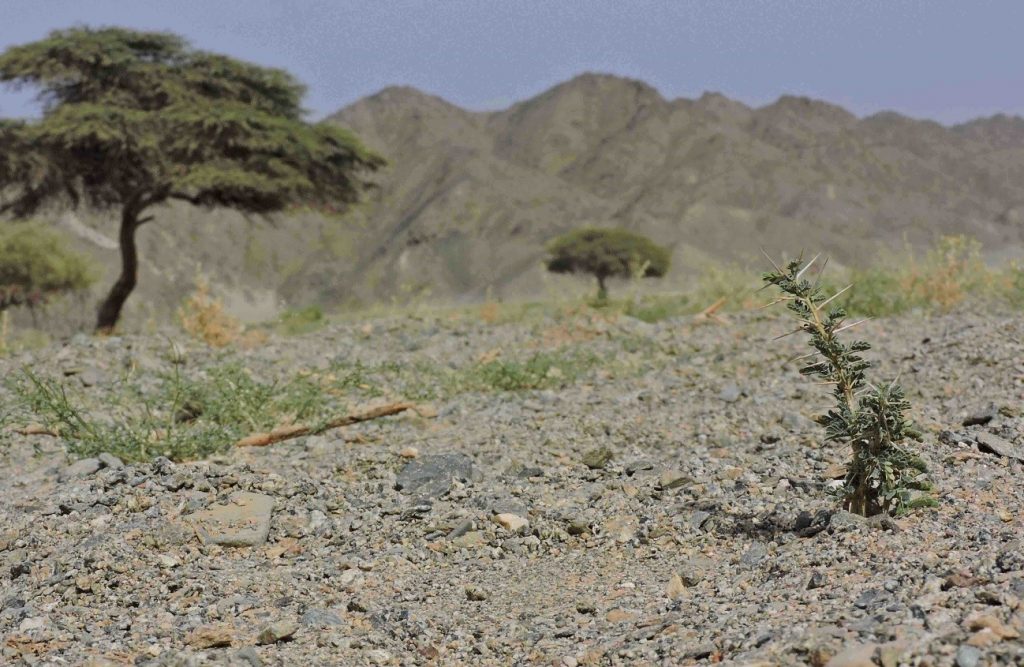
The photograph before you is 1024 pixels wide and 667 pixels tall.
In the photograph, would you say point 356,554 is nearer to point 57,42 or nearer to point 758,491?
point 758,491

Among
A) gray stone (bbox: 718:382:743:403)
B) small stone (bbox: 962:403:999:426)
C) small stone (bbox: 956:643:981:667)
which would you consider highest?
small stone (bbox: 962:403:999:426)

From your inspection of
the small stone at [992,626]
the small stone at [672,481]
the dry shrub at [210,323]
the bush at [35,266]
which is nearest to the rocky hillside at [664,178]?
the bush at [35,266]

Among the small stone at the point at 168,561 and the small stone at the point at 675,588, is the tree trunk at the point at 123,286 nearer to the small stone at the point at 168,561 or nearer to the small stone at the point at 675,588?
the small stone at the point at 168,561

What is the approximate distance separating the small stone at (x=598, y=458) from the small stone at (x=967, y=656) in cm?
258

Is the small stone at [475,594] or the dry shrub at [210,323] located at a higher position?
the dry shrub at [210,323]

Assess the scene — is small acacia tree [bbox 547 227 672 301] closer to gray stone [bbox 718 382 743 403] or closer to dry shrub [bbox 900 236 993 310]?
dry shrub [bbox 900 236 993 310]

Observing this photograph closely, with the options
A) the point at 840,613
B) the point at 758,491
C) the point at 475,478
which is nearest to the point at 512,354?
the point at 475,478

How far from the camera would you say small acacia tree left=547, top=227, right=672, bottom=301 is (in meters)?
37.9

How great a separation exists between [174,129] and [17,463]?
10.2 metres

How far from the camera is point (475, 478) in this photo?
448 cm

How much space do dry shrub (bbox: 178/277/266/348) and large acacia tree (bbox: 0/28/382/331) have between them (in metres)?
5.42

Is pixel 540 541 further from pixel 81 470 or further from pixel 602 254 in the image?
pixel 602 254

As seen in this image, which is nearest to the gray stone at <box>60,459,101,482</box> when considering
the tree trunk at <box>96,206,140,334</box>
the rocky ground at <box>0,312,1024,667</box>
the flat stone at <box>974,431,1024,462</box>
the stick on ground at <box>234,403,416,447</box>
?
the rocky ground at <box>0,312,1024,667</box>

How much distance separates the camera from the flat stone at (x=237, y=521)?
147 inches
